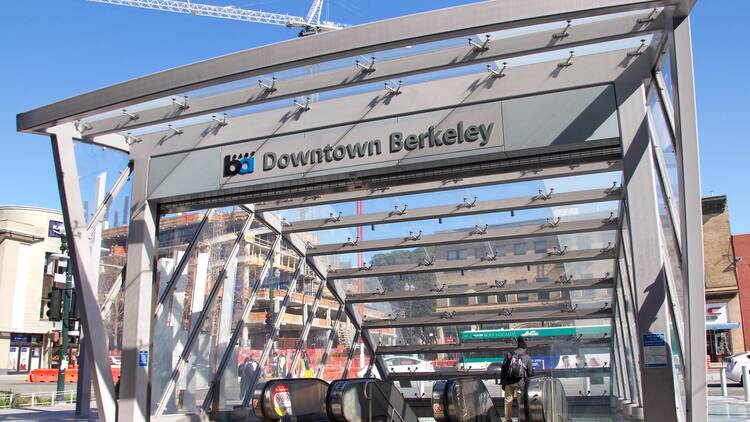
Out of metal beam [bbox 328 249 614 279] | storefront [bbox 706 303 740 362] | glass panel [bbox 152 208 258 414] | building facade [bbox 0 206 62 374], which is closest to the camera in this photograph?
glass panel [bbox 152 208 258 414]

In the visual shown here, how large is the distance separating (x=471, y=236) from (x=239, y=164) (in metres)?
6.00

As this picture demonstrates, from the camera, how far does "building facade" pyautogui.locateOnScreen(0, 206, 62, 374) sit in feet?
162

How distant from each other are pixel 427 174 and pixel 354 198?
11.8 feet

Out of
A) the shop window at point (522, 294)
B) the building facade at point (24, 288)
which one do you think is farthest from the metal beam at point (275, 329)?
the building facade at point (24, 288)

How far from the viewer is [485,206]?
13156 millimetres

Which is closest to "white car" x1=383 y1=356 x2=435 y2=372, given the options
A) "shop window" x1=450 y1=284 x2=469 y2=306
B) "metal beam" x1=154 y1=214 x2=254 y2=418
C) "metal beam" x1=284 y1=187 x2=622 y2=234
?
"shop window" x1=450 y1=284 x2=469 y2=306

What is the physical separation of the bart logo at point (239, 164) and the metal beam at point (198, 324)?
3941 millimetres

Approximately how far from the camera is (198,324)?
13.1 metres

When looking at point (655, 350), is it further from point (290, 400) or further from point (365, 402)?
point (290, 400)

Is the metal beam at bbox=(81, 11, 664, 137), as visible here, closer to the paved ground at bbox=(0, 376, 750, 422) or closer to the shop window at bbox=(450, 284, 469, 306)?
the paved ground at bbox=(0, 376, 750, 422)

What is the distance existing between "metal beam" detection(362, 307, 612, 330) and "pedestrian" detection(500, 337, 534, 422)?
187 inches

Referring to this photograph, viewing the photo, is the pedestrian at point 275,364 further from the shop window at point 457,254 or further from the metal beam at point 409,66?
the metal beam at point 409,66

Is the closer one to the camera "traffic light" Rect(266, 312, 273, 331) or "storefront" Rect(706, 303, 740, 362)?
"traffic light" Rect(266, 312, 273, 331)

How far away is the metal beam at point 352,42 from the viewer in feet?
23.5
